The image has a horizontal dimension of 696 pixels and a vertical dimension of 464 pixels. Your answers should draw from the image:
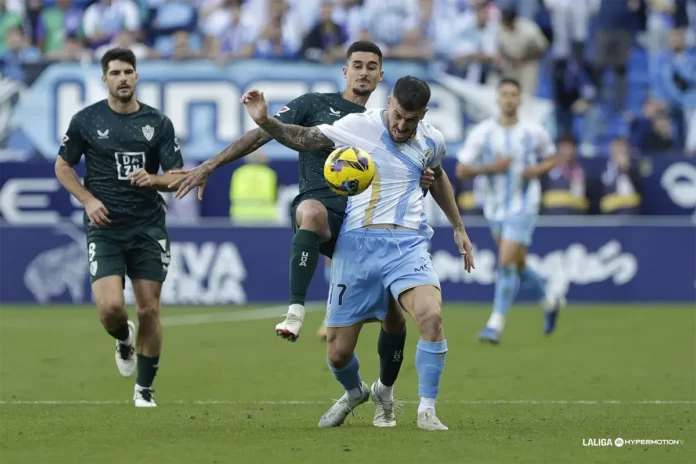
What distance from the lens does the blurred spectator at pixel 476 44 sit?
21.2 m

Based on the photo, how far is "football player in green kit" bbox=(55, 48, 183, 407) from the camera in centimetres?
978

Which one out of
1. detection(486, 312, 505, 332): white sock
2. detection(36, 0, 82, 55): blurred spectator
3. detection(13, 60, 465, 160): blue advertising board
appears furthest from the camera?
detection(36, 0, 82, 55): blurred spectator

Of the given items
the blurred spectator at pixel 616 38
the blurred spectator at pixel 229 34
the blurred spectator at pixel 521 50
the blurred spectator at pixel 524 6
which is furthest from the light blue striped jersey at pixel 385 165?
the blurred spectator at pixel 524 6

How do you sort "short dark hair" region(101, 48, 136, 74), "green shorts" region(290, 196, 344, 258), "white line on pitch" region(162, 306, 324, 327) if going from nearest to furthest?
"green shorts" region(290, 196, 344, 258), "short dark hair" region(101, 48, 136, 74), "white line on pitch" region(162, 306, 324, 327)

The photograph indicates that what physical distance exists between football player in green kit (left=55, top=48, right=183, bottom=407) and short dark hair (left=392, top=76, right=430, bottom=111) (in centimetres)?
249

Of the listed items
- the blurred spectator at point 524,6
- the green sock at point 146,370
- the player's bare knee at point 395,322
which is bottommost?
the green sock at point 146,370

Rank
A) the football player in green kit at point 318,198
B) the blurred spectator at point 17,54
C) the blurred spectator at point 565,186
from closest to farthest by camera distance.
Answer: the football player in green kit at point 318,198 < the blurred spectator at point 565,186 < the blurred spectator at point 17,54

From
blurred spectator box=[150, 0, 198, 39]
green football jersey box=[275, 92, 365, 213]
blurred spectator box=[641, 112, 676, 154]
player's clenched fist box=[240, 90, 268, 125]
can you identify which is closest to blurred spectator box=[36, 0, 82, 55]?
blurred spectator box=[150, 0, 198, 39]

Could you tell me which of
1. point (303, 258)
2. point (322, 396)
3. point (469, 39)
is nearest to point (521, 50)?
point (469, 39)

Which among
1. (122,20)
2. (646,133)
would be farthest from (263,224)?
(646,133)

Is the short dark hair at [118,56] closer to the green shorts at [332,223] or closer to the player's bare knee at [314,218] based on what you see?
the green shorts at [332,223]

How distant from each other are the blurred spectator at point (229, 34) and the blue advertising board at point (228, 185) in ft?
7.26

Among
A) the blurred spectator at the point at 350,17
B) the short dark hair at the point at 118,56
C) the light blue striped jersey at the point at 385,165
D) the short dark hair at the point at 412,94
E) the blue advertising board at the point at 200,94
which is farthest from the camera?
the blurred spectator at the point at 350,17

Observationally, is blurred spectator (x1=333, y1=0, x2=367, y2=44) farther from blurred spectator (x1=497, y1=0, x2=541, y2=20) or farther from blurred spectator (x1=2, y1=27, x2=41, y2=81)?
blurred spectator (x1=2, y1=27, x2=41, y2=81)
